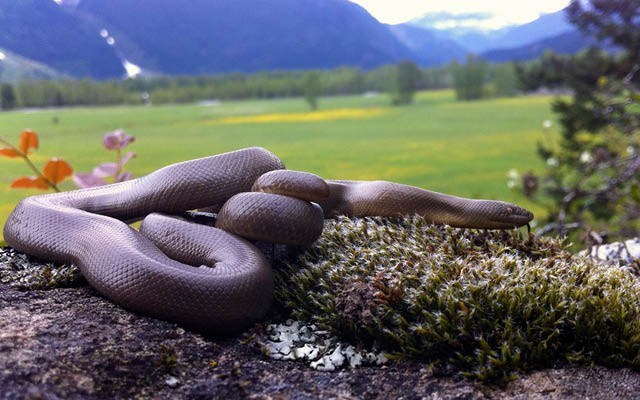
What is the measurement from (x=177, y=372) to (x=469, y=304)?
0.85m

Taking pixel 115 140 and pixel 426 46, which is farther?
pixel 426 46

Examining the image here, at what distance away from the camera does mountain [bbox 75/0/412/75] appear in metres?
4.30

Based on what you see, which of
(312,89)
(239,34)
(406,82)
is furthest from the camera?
(406,82)

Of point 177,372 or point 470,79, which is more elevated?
point 470,79

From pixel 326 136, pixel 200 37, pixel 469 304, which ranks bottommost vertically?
pixel 469 304

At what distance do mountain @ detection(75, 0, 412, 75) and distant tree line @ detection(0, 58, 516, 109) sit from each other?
0.29ft

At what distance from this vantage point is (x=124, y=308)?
1.89 metres

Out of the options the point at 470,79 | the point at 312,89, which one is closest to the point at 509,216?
the point at 312,89

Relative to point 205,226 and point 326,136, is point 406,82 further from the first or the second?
point 205,226

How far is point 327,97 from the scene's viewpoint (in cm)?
427

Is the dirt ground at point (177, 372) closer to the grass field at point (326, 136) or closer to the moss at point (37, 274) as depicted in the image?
the moss at point (37, 274)

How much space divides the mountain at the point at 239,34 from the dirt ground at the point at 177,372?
280 centimetres

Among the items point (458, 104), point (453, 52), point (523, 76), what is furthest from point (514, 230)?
point (523, 76)

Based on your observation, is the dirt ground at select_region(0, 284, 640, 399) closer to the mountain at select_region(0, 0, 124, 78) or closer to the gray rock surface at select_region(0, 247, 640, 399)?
the gray rock surface at select_region(0, 247, 640, 399)
